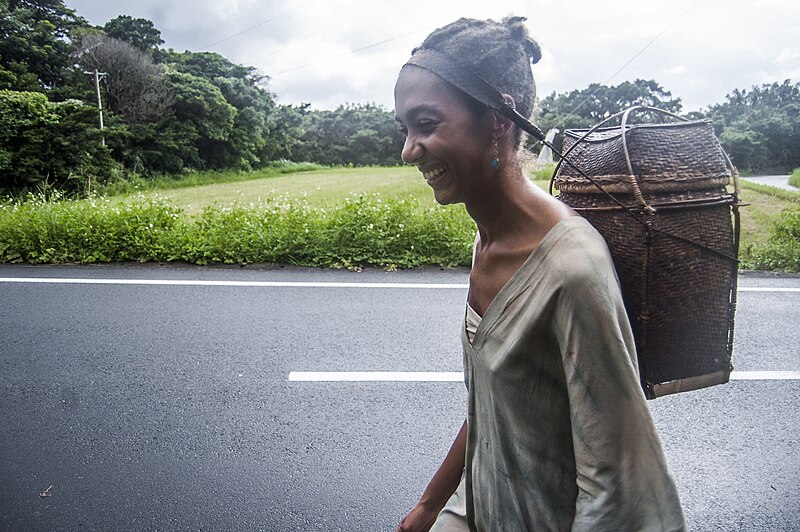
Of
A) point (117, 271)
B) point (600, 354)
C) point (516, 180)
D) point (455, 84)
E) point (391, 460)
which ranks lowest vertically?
point (391, 460)

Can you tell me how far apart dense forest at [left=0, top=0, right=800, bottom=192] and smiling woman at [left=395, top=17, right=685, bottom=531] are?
2703 millimetres

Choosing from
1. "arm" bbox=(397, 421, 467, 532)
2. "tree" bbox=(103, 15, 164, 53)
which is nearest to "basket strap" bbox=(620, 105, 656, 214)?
"arm" bbox=(397, 421, 467, 532)

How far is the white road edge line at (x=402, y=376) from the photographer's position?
407cm

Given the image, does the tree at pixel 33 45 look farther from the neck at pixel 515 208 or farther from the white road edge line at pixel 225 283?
the neck at pixel 515 208

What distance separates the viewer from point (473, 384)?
1.25 metres

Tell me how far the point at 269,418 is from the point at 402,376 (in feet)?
3.21

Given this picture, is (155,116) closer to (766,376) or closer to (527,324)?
(766,376)

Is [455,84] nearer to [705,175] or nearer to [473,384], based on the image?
[705,175]

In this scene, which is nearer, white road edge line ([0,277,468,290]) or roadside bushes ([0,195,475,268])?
white road edge line ([0,277,468,290])

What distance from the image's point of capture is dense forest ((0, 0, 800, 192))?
7.76 m

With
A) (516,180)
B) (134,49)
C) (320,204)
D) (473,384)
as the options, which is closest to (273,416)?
(473,384)

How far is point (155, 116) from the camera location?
804 inches

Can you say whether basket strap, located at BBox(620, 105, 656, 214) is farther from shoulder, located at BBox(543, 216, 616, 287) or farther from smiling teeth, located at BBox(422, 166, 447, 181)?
smiling teeth, located at BBox(422, 166, 447, 181)

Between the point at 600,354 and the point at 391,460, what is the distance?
2.48m
